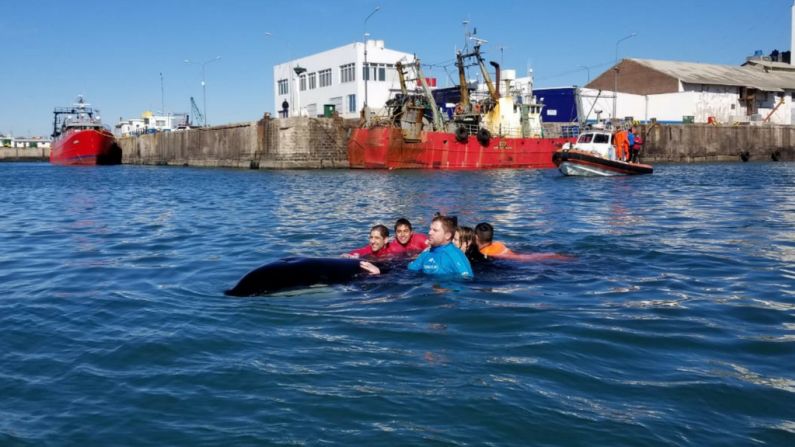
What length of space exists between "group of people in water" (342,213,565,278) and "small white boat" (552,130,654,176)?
2296cm

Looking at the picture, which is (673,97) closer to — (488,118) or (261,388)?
(488,118)

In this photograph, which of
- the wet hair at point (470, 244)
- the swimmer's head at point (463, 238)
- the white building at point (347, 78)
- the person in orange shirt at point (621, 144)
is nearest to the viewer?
the swimmer's head at point (463, 238)

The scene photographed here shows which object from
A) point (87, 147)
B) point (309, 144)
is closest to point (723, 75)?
point (309, 144)

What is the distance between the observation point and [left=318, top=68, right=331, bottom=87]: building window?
221ft

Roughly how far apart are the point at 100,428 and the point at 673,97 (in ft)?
214

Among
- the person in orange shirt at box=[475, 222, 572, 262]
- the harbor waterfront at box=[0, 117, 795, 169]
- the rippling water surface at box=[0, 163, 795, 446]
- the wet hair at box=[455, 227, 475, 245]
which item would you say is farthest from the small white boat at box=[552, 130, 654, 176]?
the wet hair at box=[455, 227, 475, 245]

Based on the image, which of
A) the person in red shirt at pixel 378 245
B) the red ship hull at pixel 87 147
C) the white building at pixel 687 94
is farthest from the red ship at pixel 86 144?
the person in red shirt at pixel 378 245

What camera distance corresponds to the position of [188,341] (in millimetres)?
6562

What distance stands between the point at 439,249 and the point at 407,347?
2.64m

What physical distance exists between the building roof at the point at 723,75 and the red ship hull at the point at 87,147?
→ 4783 cm

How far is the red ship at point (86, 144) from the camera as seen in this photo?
67.1 m

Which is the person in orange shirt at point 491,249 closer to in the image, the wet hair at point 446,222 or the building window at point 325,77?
the wet hair at point 446,222

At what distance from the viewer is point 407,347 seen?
6.32 metres

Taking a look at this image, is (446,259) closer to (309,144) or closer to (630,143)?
(630,143)
